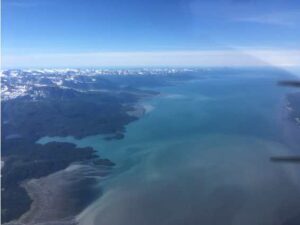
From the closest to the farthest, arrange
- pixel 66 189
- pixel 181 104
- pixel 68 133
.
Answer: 1. pixel 66 189
2. pixel 68 133
3. pixel 181 104

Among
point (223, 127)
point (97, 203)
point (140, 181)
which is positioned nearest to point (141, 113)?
point (223, 127)

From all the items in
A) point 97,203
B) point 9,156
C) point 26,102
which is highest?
point 26,102

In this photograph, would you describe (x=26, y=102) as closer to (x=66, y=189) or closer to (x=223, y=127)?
(x=66, y=189)

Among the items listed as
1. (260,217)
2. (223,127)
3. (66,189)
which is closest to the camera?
(260,217)

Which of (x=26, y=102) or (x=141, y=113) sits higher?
(x=26, y=102)

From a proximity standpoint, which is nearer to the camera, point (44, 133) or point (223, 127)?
point (44, 133)

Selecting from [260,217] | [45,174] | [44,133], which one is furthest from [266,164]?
[44,133]

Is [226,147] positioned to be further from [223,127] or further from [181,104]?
[181,104]
